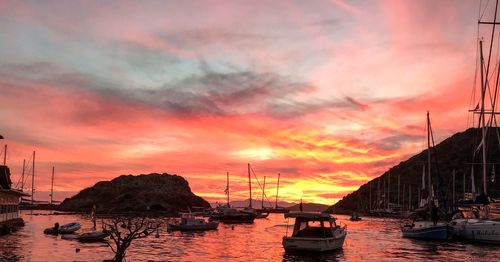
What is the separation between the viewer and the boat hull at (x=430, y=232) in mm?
69706

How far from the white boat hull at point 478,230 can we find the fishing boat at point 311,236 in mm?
22327

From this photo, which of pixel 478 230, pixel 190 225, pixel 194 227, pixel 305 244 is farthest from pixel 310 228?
pixel 194 227

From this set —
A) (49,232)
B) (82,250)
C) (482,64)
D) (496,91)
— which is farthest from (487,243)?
(49,232)

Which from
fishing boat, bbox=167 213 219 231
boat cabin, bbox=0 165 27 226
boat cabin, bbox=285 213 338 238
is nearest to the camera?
boat cabin, bbox=285 213 338 238

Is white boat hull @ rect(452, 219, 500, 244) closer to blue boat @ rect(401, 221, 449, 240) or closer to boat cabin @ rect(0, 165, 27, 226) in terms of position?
blue boat @ rect(401, 221, 449, 240)

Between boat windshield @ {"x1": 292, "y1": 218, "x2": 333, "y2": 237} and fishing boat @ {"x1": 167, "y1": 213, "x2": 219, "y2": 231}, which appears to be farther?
fishing boat @ {"x1": 167, "y1": 213, "x2": 219, "y2": 231}

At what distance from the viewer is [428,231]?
71625mm

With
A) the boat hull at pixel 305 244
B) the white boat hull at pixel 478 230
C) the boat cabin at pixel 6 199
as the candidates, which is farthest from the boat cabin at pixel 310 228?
the boat cabin at pixel 6 199

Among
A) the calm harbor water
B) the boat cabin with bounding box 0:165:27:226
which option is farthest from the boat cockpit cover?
the boat cabin with bounding box 0:165:27:226

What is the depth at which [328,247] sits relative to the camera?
50.0 meters

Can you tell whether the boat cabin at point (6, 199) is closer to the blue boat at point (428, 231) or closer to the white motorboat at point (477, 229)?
the blue boat at point (428, 231)

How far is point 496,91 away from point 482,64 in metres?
5.29

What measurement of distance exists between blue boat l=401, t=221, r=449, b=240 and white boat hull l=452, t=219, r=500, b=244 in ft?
5.40

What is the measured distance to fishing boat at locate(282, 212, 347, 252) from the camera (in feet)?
159
